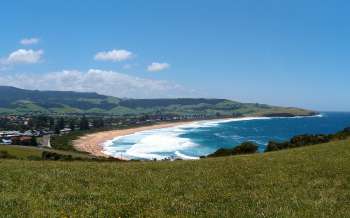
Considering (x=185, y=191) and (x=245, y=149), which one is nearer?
(x=185, y=191)

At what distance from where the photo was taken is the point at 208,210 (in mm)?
16891

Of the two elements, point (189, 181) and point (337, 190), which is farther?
point (189, 181)

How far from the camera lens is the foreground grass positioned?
16.4m

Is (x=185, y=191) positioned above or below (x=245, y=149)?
above

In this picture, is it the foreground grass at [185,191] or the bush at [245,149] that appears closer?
the foreground grass at [185,191]

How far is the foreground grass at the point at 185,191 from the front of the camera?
16.4 metres

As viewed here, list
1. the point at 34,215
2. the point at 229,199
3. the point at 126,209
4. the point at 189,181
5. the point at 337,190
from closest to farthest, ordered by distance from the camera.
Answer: the point at 34,215
the point at 126,209
the point at 229,199
the point at 337,190
the point at 189,181

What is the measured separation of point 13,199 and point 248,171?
49.4ft

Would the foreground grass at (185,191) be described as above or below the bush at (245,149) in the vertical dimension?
above

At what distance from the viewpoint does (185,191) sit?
21.3 metres

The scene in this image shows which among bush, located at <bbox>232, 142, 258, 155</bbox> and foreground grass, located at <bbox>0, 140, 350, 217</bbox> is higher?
foreground grass, located at <bbox>0, 140, 350, 217</bbox>

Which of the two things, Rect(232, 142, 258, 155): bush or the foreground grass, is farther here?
Rect(232, 142, 258, 155): bush

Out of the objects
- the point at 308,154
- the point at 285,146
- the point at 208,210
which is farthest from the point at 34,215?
the point at 285,146

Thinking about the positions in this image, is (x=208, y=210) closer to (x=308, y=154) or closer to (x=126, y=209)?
(x=126, y=209)
